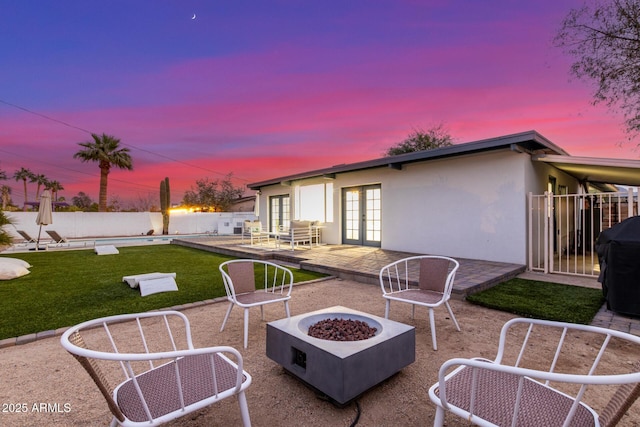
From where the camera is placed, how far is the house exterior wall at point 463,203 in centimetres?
664

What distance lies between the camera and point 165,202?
1955 centimetres

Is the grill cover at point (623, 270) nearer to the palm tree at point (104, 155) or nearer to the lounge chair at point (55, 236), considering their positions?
the lounge chair at point (55, 236)

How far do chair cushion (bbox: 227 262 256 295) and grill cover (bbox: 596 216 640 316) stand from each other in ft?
14.6

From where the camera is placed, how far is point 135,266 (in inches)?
307

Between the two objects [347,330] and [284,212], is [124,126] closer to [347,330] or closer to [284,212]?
[284,212]

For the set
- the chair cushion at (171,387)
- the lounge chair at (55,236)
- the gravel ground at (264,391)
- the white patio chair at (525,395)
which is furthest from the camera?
the lounge chair at (55,236)

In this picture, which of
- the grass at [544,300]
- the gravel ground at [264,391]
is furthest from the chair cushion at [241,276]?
the grass at [544,300]

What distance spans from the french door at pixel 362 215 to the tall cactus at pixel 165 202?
1373 cm

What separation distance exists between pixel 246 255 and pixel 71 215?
15147 mm

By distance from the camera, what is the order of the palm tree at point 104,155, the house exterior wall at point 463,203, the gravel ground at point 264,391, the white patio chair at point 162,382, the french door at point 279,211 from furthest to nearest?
1. the palm tree at point 104,155
2. the french door at point 279,211
3. the house exterior wall at point 463,203
4. the gravel ground at point 264,391
5. the white patio chair at point 162,382

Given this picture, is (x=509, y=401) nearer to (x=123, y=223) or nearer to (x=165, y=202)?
(x=165, y=202)

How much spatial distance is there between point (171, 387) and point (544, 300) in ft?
15.7

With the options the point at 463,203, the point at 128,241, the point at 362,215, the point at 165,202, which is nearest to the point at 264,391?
the point at 463,203

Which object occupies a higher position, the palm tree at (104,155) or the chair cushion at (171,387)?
the palm tree at (104,155)
